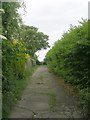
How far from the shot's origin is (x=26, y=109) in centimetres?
1078

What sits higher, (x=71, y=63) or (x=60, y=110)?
(x=71, y=63)

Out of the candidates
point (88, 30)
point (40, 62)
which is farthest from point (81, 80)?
point (40, 62)

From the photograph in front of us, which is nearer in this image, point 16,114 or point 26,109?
point 16,114

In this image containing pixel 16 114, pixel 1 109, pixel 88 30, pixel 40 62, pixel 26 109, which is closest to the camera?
pixel 1 109

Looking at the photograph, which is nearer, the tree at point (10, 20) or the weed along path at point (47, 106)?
the weed along path at point (47, 106)

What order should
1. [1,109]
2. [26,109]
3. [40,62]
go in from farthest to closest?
[40,62], [26,109], [1,109]

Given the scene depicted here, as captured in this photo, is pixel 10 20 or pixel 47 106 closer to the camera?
pixel 47 106

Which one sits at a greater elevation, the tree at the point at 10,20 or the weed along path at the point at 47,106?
the tree at the point at 10,20

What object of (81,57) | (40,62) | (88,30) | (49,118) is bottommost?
(49,118)

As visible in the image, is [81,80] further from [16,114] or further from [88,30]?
[16,114]

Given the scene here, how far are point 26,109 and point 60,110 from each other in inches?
45.2

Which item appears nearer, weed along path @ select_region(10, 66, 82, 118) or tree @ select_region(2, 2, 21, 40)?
weed along path @ select_region(10, 66, 82, 118)

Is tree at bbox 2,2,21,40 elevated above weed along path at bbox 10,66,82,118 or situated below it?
above

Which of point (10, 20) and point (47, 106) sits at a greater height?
point (10, 20)
